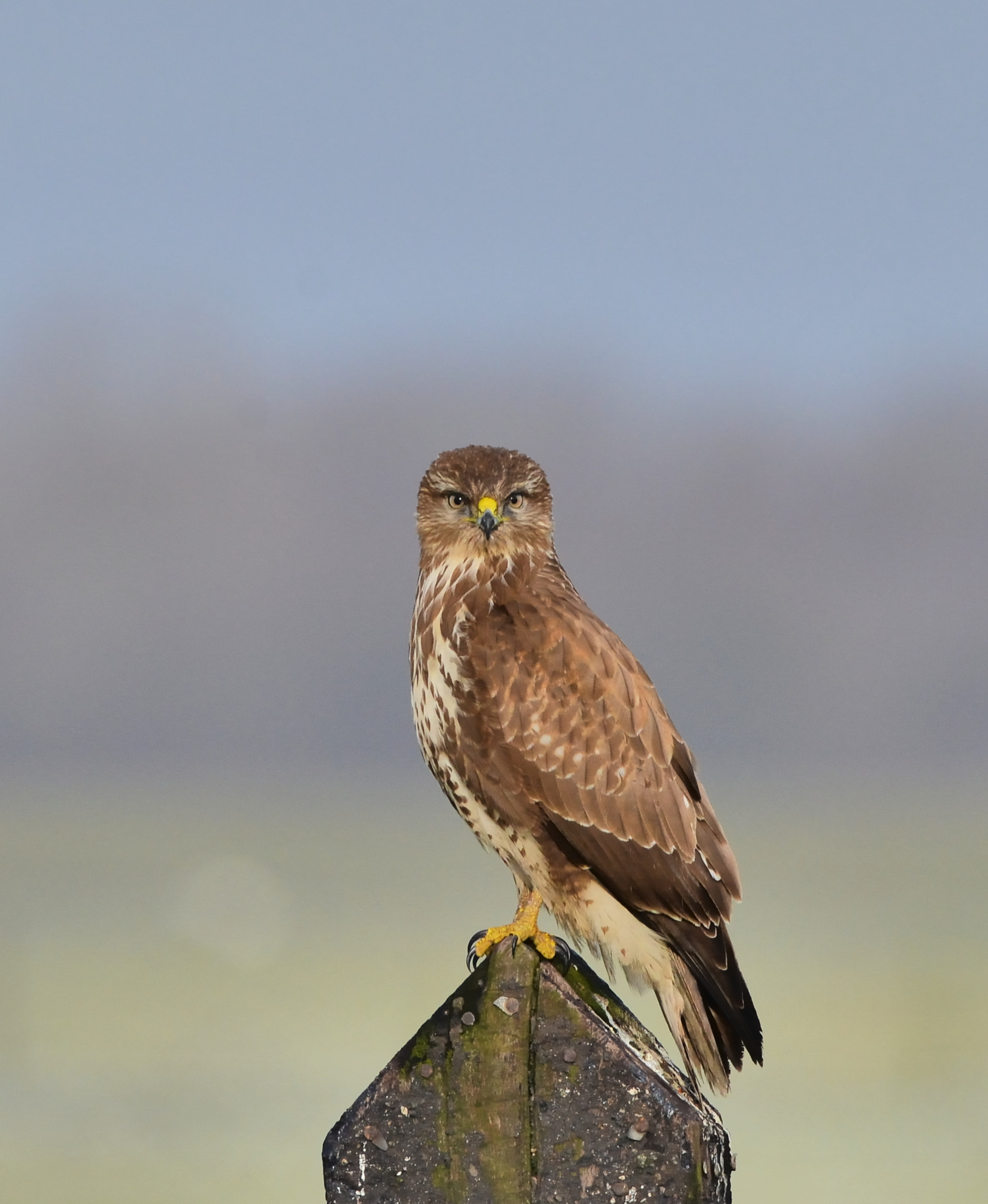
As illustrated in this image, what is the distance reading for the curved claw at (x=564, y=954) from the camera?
3625 mm

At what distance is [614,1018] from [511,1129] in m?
0.40

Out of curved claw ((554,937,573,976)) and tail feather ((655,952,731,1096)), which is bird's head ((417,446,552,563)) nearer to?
tail feather ((655,952,731,1096))

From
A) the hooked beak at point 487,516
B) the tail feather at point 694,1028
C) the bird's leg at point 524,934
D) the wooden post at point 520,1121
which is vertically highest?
the hooked beak at point 487,516

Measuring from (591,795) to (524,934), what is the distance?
78cm

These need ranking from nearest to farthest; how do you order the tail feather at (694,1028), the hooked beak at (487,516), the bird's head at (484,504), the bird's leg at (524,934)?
1. the bird's leg at (524,934)
2. the tail feather at (694,1028)
3. the hooked beak at (487,516)
4. the bird's head at (484,504)

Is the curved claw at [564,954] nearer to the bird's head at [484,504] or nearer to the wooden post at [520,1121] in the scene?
the wooden post at [520,1121]

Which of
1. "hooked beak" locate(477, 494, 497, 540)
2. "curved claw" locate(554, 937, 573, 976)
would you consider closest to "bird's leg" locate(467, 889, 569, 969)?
"curved claw" locate(554, 937, 573, 976)

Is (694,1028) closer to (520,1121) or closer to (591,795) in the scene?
(591,795)

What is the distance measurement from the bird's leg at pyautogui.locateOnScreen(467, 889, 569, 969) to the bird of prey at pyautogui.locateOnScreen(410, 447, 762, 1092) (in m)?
0.05

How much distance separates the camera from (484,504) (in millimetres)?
5562

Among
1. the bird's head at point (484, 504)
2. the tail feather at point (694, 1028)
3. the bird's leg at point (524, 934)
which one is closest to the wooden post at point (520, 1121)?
the bird's leg at point (524, 934)

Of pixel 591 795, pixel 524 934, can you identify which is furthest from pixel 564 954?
pixel 591 795

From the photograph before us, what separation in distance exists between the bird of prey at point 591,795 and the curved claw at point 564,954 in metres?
0.82

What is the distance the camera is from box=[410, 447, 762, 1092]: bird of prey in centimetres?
495
